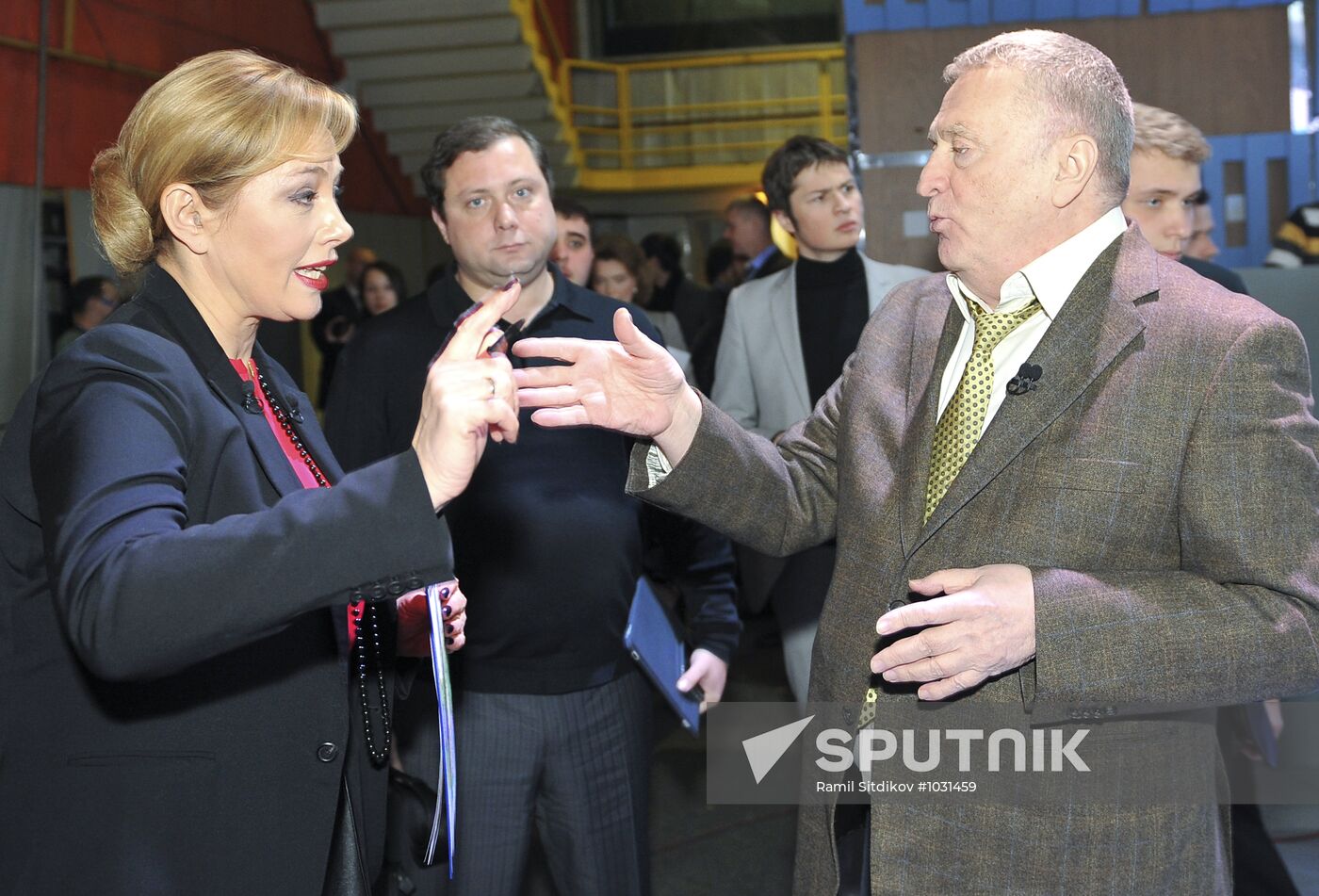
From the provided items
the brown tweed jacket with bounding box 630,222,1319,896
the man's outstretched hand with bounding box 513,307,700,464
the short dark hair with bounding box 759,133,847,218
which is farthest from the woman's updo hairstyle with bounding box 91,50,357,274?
the short dark hair with bounding box 759,133,847,218

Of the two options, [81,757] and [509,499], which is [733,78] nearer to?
[509,499]

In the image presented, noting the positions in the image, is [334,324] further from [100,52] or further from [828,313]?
[828,313]

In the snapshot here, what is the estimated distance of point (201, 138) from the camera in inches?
58.4

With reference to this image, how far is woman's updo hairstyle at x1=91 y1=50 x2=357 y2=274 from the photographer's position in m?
1.48

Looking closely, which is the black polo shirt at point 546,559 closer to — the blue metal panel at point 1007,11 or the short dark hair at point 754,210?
the blue metal panel at point 1007,11

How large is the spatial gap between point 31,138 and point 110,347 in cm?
712

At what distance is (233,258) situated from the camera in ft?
5.10

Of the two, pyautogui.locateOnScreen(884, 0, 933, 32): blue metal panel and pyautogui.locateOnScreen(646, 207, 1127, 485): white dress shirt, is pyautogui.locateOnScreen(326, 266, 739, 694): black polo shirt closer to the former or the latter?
pyautogui.locateOnScreen(646, 207, 1127, 485): white dress shirt

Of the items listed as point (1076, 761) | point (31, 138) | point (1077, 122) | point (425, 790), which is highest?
point (31, 138)

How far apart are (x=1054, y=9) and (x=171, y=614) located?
3.66 m

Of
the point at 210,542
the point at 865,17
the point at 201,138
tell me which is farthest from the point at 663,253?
the point at 210,542

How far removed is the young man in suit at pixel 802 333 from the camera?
3.28 m

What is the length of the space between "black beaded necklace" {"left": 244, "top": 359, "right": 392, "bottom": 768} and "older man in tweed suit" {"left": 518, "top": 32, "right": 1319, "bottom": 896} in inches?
14.5

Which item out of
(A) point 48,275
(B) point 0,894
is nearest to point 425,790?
(B) point 0,894
